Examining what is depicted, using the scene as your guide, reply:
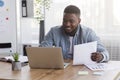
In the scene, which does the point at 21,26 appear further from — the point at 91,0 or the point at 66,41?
the point at 66,41

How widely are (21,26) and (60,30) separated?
132cm

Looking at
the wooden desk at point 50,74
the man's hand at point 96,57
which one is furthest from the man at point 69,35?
the wooden desk at point 50,74

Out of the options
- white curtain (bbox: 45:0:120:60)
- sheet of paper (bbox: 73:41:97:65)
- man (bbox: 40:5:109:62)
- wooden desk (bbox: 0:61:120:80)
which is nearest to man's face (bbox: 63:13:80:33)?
man (bbox: 40:5:109:62)

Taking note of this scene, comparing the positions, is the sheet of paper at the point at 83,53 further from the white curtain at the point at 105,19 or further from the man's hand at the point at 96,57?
the white curtain at the point at 105,19

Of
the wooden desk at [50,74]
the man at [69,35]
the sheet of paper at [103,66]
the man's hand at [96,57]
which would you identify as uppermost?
the man at [69,35]

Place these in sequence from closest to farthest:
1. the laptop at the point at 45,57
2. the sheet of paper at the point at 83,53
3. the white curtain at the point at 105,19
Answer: the laptop at the point at 45,57
the sheet of paper at the point at 83,53
the white curtain at the point at 105,19

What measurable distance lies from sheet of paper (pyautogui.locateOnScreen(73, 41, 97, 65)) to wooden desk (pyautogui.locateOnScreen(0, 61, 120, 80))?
0.32 ft

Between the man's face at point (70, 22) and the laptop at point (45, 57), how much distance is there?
2.24ft

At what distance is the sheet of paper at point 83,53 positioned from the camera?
222 centimetres

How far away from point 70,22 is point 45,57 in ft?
2.40

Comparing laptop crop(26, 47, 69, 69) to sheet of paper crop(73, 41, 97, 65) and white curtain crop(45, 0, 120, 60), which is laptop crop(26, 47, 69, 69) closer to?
sheet of paper crop(73, 41, 97, 65)

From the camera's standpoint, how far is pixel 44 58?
2088 millimetres

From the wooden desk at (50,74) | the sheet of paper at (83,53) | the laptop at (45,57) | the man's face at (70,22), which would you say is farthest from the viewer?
the man's face at (70,22)

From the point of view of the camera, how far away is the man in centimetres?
269
